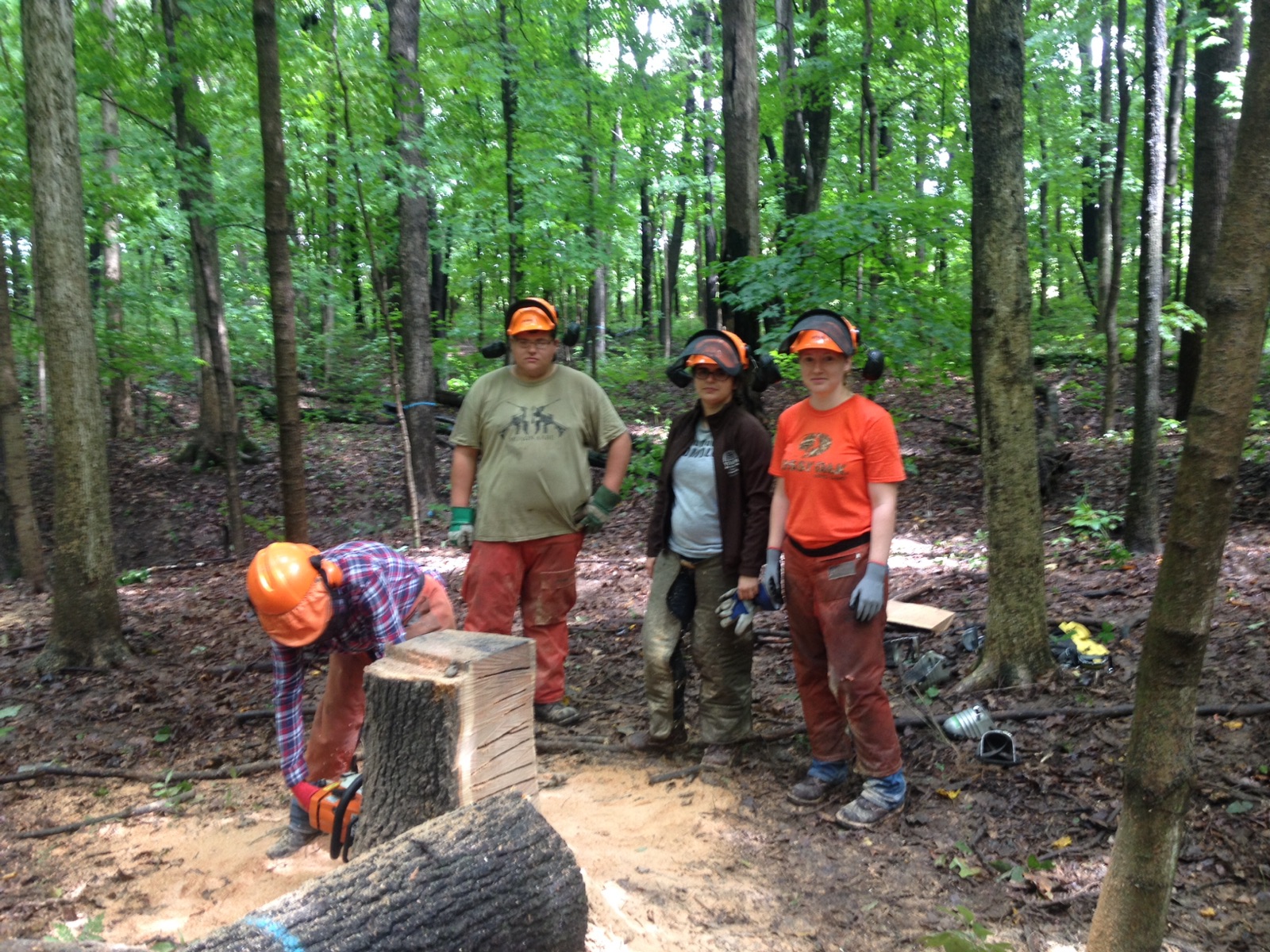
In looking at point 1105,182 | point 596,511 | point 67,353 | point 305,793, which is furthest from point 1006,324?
point 1105,182

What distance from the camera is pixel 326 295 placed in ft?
51.0

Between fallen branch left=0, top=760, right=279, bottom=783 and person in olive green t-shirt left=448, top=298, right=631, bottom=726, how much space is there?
1279 mm

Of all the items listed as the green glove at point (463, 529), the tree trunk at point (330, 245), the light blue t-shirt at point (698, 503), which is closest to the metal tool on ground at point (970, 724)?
the light blue t-shirt at point (698, 503)

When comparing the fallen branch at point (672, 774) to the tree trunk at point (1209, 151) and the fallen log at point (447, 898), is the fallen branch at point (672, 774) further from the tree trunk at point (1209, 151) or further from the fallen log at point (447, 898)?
the tree trunk at point (1209, 151)

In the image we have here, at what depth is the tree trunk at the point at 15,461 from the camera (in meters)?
7.30

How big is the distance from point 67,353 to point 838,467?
4.84m

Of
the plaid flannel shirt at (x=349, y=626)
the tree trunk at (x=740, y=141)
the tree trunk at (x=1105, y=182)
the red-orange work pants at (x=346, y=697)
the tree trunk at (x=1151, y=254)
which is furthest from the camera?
the tree trunk at (x=1105, y=182)

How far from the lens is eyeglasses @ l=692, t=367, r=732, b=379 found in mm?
4023

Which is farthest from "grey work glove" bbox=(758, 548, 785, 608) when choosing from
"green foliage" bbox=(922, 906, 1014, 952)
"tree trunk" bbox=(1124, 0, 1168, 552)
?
"tree trunk" bbox=(1124, 0, 1168, 552)

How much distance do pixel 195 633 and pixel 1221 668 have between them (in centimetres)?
656

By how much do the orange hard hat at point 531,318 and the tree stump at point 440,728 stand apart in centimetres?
207

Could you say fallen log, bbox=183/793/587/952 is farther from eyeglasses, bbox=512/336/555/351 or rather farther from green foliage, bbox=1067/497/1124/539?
green foliage, bbox=1067/497/1124/539

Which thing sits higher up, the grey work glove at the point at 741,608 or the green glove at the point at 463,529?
the green glove at the point at 463,529

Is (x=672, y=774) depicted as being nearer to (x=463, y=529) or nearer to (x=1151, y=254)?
(x=463, y=529)
